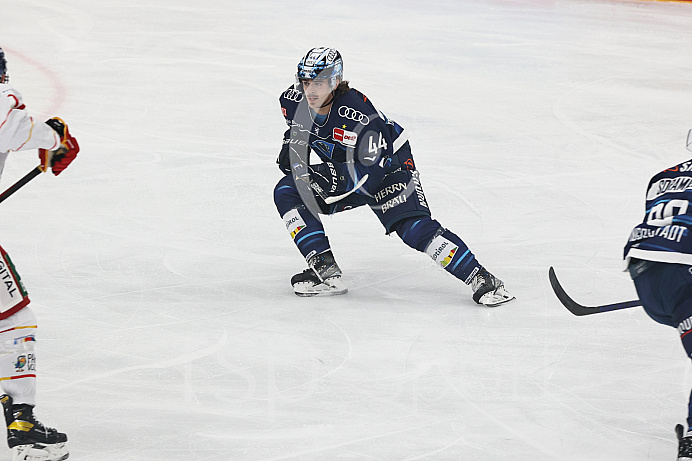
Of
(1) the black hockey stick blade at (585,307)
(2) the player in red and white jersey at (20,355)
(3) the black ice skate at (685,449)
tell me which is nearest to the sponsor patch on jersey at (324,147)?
(1) the black hockey stick blade at (585,307)

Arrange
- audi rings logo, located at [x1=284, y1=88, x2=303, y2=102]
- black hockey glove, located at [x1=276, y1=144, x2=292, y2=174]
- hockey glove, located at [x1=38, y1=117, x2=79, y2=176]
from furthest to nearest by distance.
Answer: black hockey glove, located at [x1=276, y1=144, x2=292, y2=174] < audi rings logo, located at [x1=284, y1=88, x2=303, y2=102] < hockey glove, located at [x1=38, y1=117, x2=79, y2=176]

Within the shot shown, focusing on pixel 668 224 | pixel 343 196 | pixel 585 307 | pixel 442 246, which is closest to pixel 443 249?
pixel 442 246

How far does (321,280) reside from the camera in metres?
3.80

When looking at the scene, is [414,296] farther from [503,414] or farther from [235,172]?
[235,172]

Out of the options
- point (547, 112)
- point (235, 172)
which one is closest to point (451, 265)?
point (235, 172)

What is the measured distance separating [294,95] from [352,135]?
0.36 metres

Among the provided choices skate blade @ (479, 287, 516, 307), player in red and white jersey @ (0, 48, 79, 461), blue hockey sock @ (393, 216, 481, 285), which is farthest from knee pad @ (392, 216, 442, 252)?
player in red and white jersey @ (0, 48, 79, 461)

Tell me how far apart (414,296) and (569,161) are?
84.8 inches

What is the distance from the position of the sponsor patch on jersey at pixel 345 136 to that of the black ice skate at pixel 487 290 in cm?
74

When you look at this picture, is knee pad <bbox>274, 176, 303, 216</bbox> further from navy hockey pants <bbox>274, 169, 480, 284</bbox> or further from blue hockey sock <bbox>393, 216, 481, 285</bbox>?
blue hockey sock <bbox>393, 216, 481, 285</bbox>

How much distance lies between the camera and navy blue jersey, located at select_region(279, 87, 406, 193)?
12.0 ft

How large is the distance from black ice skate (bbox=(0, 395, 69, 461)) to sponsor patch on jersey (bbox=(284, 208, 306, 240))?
163 centimetres

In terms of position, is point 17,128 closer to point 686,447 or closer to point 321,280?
point 321,280

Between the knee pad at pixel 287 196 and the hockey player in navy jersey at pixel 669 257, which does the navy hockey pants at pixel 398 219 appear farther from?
the hockey player in navy jersey at pixel 669 257
